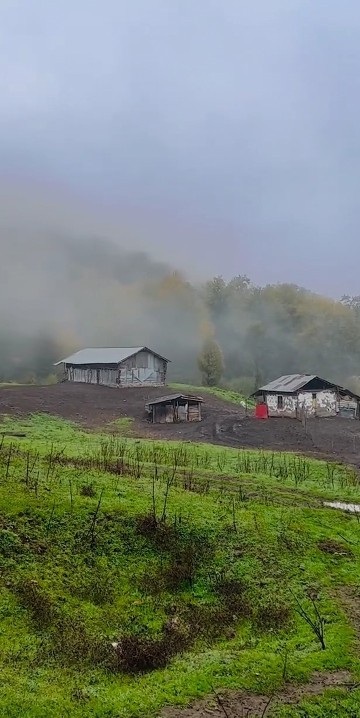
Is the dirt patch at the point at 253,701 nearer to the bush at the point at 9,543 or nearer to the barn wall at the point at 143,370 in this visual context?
the bush at the point at 9,543

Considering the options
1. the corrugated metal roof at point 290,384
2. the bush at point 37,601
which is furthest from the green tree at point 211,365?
the bush at point 37,601

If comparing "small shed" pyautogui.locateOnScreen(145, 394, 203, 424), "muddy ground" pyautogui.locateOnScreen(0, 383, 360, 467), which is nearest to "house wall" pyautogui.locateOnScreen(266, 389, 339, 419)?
"muddy ground" pyautogui.locateOnScreen(0, 383, 360, 467)

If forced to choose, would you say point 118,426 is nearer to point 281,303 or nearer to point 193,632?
point 193,632

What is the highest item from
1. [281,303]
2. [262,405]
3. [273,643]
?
[281,303]

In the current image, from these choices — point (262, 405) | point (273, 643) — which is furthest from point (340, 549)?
point (262, 405)

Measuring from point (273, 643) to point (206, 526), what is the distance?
525cm

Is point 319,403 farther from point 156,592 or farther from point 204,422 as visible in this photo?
point 156,592

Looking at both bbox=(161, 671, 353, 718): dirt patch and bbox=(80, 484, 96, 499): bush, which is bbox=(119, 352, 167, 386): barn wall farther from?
bbox=(161, 671, 353, 718): dirt patch

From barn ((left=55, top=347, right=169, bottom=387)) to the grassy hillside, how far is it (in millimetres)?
51681

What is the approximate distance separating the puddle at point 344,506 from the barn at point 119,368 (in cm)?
5196

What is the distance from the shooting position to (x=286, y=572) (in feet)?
48.1

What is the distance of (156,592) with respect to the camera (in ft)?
44.0

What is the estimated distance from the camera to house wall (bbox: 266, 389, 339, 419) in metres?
57.3

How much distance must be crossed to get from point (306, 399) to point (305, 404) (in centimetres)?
52
